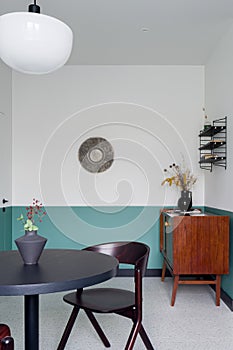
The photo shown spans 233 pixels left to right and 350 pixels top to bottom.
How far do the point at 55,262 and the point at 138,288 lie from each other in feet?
1.64

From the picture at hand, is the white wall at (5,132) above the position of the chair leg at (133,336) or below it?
above

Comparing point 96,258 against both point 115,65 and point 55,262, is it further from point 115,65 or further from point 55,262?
point 115,65

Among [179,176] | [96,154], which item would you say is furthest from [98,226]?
[179,176]

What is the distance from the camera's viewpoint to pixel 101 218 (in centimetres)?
477

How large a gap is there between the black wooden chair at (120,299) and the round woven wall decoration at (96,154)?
206 centimetres

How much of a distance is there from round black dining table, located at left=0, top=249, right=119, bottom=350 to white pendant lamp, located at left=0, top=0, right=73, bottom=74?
955 millimetres

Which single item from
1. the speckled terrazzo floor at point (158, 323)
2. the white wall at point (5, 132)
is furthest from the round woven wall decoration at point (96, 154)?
the speckled terrazzo floor at point (158, 323)

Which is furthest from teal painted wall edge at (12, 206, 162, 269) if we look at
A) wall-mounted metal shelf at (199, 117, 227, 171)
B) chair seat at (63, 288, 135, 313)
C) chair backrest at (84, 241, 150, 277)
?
chair seat at (63, 288, 135, 313)

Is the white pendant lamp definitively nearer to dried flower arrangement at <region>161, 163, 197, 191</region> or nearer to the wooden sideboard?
the wooden sideboard

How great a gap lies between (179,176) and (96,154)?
1027 mm

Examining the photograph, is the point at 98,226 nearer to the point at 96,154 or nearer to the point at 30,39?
the point at 96,154

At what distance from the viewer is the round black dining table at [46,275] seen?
161 centimetres

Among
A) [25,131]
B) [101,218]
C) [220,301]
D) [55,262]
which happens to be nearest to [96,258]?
[55,262]

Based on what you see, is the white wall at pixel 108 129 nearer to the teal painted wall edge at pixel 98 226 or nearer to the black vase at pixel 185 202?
the teal painted wall edge at pixel 98 226
